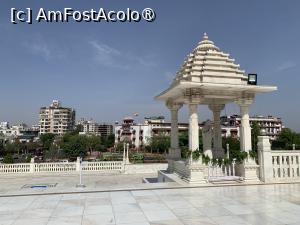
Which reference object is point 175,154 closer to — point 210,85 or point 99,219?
point 210,85

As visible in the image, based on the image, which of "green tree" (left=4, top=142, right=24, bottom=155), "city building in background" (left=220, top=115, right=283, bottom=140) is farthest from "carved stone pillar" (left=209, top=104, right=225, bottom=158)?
"green tree" (left=4, top=142, right=24, bottom=155)

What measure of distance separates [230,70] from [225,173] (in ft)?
15.8

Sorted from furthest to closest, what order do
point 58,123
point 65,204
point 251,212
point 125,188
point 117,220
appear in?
1. point 58,123
2. point 125,188
3. point 65,204
4. point 251,212
5. point 117,220

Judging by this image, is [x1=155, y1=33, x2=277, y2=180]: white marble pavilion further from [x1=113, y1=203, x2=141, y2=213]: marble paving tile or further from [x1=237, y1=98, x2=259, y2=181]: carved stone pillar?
[x1=113, y1=203, x2=141, y2=213]: marble paving tile

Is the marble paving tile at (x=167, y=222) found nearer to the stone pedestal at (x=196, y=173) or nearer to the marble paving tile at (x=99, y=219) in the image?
the marble paving tile at (x=99, y=219)

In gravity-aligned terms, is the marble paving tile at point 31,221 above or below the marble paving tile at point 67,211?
below

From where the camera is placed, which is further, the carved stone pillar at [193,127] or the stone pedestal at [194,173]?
the carved stone pillar at [193,127]

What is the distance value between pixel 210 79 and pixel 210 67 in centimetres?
74

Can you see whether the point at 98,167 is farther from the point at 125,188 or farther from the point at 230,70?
the point at 230,70

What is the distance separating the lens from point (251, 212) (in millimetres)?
7773

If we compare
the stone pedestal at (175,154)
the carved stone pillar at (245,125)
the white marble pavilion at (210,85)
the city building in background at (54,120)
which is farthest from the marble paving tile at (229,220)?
the city building in background at (54,120)

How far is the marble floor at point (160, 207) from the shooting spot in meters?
7.08

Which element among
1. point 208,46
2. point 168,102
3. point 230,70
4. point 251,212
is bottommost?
point 251,212

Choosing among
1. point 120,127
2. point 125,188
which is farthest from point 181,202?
point 120,127
